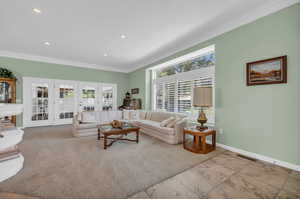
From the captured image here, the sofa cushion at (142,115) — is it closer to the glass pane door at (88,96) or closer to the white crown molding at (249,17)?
the glass pane door at (88,96)

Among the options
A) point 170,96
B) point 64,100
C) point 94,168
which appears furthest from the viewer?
point 64,100

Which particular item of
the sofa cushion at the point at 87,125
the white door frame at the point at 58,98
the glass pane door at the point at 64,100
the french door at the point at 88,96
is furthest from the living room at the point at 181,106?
the french door at the point at 88,96

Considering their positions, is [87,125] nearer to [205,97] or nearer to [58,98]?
[58,98]

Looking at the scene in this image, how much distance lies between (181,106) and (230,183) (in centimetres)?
285

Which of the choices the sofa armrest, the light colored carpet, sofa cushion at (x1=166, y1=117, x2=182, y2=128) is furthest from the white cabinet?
the sofa armrest

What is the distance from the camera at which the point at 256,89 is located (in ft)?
8.57

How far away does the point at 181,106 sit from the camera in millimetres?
4516

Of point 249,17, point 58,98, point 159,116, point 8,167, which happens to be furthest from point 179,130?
point 58,98

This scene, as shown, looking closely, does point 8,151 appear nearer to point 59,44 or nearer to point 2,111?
point 2,111

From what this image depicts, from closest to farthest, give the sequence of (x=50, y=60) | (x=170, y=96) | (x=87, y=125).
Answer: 1. (x=87, y=125)
2. (x=170, y=96)
3. (x=50, y=60)

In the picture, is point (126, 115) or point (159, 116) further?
point (126, 115)

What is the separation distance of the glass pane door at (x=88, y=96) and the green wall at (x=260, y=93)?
548cm

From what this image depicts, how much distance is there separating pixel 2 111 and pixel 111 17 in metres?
2.78

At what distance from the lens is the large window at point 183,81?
3.76 m
